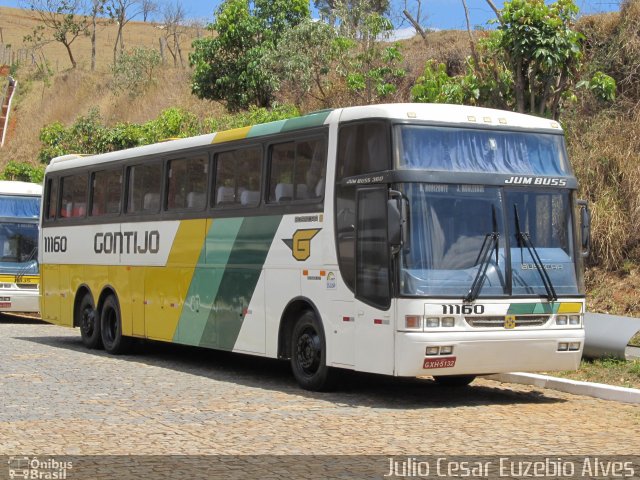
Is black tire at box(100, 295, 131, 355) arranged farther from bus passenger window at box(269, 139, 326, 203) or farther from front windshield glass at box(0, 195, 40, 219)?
front windshield glass at box(0, 195, 40, 219)

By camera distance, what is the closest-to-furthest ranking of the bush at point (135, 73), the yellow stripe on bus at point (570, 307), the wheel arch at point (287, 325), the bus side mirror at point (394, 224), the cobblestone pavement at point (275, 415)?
the cobblestone pavement at point (275, 415)
the bus side mirror at point (394, 224)
the yellow stripe on bus at point (570, 307)
the wheel arch at point (287, 325)
the bush at point (135, 73)

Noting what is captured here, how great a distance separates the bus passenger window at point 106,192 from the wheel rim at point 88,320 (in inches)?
66.7

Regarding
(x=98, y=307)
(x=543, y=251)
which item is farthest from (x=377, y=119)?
(x=98, y=307)

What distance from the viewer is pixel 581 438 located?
10328 millimetres

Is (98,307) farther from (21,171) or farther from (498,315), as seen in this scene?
(21,171)

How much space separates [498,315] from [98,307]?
9326 mm

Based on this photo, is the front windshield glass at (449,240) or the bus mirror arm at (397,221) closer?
the bus mirror arm at (397,221)

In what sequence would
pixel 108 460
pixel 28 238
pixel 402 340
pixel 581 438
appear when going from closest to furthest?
pixel 108 460 → pixel 581 438 → pixel 402 340 → pixel 28 238

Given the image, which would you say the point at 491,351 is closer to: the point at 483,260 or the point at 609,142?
the point at 483,260

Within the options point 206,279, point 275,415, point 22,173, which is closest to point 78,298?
point 206,279

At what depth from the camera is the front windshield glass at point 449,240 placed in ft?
40.3

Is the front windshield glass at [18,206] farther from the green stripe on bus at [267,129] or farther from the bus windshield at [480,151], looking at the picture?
the bus windshield at [480,151]

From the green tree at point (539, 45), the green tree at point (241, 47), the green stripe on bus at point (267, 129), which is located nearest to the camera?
the green stripe on bus at point (267, 129)

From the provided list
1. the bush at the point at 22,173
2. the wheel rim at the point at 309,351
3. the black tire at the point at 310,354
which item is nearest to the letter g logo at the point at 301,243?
the black tire at the point at 310,354
